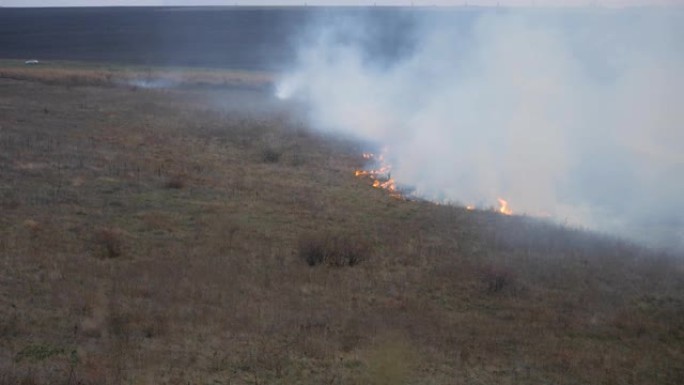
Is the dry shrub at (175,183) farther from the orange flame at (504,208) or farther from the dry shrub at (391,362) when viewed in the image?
the dry shrub at (391,362)

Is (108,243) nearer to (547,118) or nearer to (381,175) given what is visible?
(381,175)

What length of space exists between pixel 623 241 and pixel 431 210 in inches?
185

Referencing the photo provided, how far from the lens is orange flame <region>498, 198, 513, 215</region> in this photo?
57.0ft

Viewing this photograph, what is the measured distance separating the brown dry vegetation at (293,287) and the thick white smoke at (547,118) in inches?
118

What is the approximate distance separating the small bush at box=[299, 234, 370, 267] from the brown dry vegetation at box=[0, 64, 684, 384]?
0.06m

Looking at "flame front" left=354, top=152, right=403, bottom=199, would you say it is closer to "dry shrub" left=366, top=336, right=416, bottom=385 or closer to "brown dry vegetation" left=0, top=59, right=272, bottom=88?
"dry shrub" left=366, top=336, right=416, bottom=385

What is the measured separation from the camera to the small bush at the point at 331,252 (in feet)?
41.6

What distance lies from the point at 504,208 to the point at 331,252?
22.7 feet

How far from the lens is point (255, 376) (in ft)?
25.3

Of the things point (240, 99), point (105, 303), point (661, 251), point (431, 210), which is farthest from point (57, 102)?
point (661, 251)

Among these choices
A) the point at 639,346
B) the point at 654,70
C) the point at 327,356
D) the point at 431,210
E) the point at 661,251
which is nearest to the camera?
the point at 327,356

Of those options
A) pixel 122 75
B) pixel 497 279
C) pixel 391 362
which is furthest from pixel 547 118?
pixel 122 75

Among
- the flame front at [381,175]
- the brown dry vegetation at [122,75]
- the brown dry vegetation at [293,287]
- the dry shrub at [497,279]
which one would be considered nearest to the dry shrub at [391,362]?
the brown dry vegetation at [293,287]

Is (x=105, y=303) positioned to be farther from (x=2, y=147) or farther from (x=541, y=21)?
(x=541, y=21)
